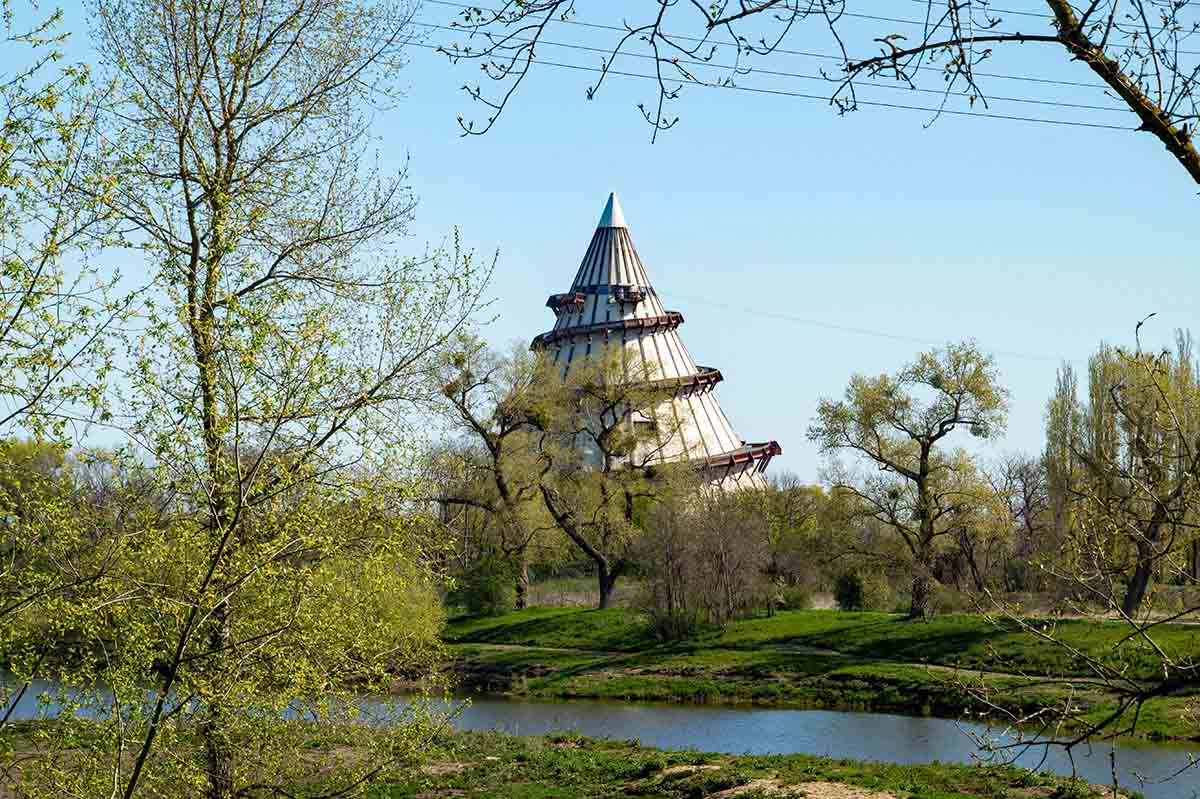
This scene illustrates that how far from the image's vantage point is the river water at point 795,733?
21141mm

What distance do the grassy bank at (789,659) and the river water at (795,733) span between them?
127 centimetres

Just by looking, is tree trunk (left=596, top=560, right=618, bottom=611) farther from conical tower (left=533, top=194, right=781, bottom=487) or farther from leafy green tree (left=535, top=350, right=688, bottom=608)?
conical tower (left=533, top=194, right=781, bottom=487)

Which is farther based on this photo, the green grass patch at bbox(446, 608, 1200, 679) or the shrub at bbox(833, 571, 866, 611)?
the shrub at bbox(833, 571, 866, 611)

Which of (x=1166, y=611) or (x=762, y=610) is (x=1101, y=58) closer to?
(x=1166, y=611)

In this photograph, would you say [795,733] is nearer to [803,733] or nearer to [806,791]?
[803,733]

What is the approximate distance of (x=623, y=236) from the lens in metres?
68.6

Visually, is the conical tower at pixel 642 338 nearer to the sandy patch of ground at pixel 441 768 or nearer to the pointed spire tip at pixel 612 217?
the pointed spire tip at pixel 612 217

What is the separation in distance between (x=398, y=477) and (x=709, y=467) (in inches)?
2057

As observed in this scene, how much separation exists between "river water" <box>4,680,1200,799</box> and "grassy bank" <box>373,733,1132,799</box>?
2481mm

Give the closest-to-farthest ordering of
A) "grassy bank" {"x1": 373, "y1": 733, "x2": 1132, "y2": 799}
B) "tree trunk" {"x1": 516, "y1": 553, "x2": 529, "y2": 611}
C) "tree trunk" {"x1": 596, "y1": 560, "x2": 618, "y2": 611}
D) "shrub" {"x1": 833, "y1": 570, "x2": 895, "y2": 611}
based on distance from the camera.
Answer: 1. "grassy bank" {"x1": 373, "y1": 733, "x2": 1132, "y2": 799}
2. "shrub" {"x1": 833, "y1": 570, "x2": 895, "y2": 611}
3. "tree trunk" {"x1": 596, "y1": 560, "x2": 618, "y2": 611}
4. "tree trunk" {"x1": 516, "y1": 553, "x2": 529, "y2": 611}

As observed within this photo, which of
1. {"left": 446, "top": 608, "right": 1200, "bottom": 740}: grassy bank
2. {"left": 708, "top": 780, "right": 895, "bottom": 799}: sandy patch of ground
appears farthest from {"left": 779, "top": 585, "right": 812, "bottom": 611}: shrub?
{"left": 708, "top": 780, "right": 895, "bottom": 799}: sandy patch of ground

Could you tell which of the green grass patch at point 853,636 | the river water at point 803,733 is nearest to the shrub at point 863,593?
the green grass patch at point 853,636

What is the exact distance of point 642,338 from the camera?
65250 mm

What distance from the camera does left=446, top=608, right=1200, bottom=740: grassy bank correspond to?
29719mm
